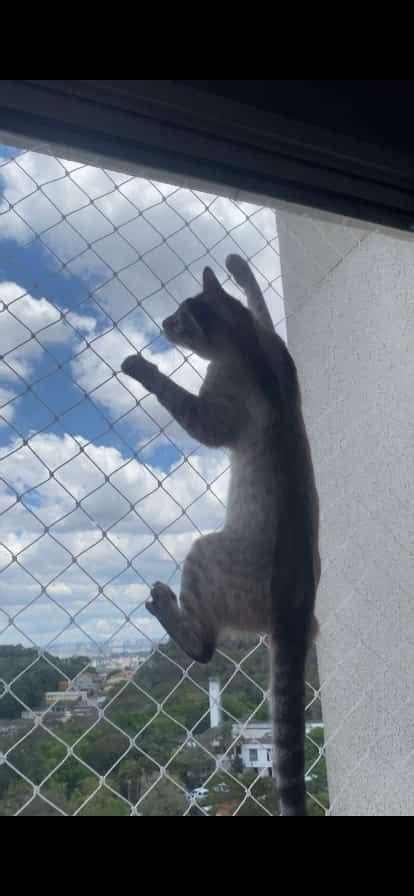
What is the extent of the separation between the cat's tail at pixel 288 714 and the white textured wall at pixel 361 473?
442mm

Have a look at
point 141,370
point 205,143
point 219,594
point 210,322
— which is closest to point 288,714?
point 219,594

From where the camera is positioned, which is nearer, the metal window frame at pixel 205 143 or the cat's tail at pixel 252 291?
the metal window frame at pixel 205 143

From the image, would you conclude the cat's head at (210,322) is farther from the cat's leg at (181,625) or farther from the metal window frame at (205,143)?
the cat's leg at (181,625)

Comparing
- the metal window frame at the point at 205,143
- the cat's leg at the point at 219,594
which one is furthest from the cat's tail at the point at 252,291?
the cat's leg at the point at 219,594

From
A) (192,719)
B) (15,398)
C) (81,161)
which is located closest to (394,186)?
(81,161)

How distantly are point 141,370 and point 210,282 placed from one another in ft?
1.18

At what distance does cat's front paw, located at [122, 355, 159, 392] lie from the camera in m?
1.13

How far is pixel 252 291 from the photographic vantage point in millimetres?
1531

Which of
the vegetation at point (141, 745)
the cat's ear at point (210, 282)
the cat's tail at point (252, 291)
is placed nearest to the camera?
the vegetation at point (141, 745)

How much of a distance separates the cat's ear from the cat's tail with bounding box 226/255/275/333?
0.06m

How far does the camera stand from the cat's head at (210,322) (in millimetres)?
1398

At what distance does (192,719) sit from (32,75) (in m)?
0.93

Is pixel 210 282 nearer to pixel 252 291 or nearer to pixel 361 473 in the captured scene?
pixel 252 291

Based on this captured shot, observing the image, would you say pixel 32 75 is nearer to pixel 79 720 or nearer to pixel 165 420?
pixel 165 420
